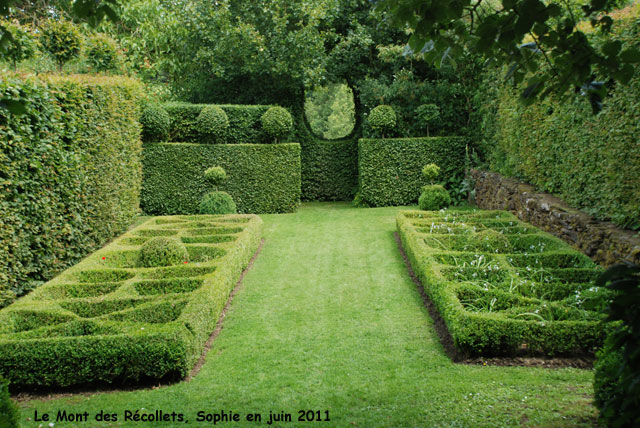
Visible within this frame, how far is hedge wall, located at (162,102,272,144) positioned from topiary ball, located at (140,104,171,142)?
1.62ft

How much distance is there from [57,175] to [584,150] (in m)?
7.68

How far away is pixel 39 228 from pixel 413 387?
5525 mm

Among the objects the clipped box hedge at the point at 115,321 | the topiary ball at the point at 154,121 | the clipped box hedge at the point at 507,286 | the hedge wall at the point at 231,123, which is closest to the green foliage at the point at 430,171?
the clipped box hedge at the point at 507,286

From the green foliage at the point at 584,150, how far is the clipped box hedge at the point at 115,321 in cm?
417

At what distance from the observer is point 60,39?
10711 mm

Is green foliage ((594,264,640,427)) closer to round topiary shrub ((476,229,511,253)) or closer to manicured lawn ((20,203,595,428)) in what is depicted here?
manicured lawn ((20,203,595,428))

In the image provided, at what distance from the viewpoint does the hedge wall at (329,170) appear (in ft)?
51.3

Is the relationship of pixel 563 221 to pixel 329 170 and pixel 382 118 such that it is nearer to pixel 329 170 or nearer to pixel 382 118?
pixel 382 118

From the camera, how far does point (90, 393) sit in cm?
448

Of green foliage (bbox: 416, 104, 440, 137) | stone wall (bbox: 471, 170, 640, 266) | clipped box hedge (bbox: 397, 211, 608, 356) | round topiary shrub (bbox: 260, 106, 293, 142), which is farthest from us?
green foliage (bbox: 416, 104, 440, 137)

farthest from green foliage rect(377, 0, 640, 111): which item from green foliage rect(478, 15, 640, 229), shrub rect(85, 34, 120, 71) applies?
shrub rect(85, 34, 120, 71)

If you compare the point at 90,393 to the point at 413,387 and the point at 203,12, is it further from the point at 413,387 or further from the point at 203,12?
the point at 203,12

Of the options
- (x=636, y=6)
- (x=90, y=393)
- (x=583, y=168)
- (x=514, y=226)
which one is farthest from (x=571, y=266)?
(x=90, y=393)

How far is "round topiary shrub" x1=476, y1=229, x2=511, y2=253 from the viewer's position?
760 cm
